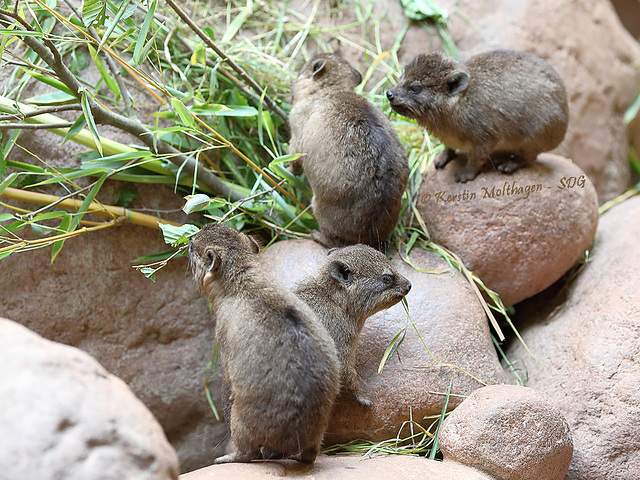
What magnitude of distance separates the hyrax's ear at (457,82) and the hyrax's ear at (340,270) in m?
1.85

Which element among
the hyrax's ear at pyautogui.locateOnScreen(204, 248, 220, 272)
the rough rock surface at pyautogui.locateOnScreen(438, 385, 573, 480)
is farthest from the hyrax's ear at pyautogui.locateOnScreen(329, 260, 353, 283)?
the rough rock surface at pyautogui.locateOnScreen(438, 385, 573, 480)

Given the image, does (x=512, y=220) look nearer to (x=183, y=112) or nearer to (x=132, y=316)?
(x=183, y=112)

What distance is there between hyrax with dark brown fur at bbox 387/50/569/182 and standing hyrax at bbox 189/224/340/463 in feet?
6.92

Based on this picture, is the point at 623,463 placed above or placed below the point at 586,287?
below

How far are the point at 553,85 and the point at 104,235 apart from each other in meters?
4.02

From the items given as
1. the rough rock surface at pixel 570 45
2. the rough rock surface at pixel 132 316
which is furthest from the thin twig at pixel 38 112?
the rough rock surface at pixel 570 45

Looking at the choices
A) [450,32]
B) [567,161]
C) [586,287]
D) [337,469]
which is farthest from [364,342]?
[450,32]

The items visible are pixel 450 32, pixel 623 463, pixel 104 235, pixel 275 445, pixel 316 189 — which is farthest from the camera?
pixel 450 32

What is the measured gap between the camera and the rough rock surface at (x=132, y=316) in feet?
15.9

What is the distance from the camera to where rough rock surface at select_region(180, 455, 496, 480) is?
3203 mm

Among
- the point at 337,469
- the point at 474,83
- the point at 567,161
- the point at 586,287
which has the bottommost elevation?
the point at 337,469

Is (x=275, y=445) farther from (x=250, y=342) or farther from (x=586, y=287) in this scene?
(x=586, y=287)

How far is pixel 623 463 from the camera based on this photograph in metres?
3.95

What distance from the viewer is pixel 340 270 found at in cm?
396
